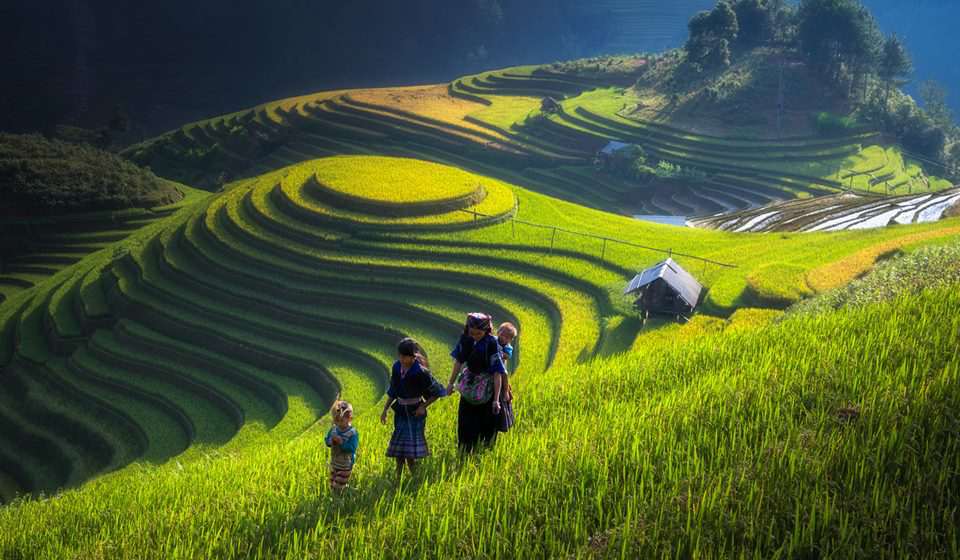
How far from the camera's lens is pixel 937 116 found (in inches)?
2628

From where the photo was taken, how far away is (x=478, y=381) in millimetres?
7090

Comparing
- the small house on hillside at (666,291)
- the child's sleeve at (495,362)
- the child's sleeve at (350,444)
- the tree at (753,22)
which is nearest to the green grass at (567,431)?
the child's sleeve at (350,444)

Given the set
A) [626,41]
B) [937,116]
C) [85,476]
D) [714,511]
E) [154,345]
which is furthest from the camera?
[626,41]

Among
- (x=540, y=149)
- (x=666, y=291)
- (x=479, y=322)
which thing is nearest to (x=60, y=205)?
(x=540, y=149)

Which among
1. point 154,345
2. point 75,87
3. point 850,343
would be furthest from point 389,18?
point 850,343

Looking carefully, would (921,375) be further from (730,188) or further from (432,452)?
(730,188)

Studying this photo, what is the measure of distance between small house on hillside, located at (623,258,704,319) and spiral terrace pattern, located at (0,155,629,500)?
2.06 m

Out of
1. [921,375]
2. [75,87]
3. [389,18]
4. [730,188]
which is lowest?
[921,375]

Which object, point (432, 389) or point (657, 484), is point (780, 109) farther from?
point (657, 484)

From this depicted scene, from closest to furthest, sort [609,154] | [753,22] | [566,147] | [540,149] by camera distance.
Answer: [609,154] → [540,149] → [566,147] → [753,22]

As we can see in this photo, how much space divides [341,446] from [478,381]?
1484mm

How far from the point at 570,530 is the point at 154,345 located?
82.0ft

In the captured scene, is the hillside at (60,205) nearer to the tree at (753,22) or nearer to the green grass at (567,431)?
the green grass at (567,431)

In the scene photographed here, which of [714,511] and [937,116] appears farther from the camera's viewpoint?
[937,116]
